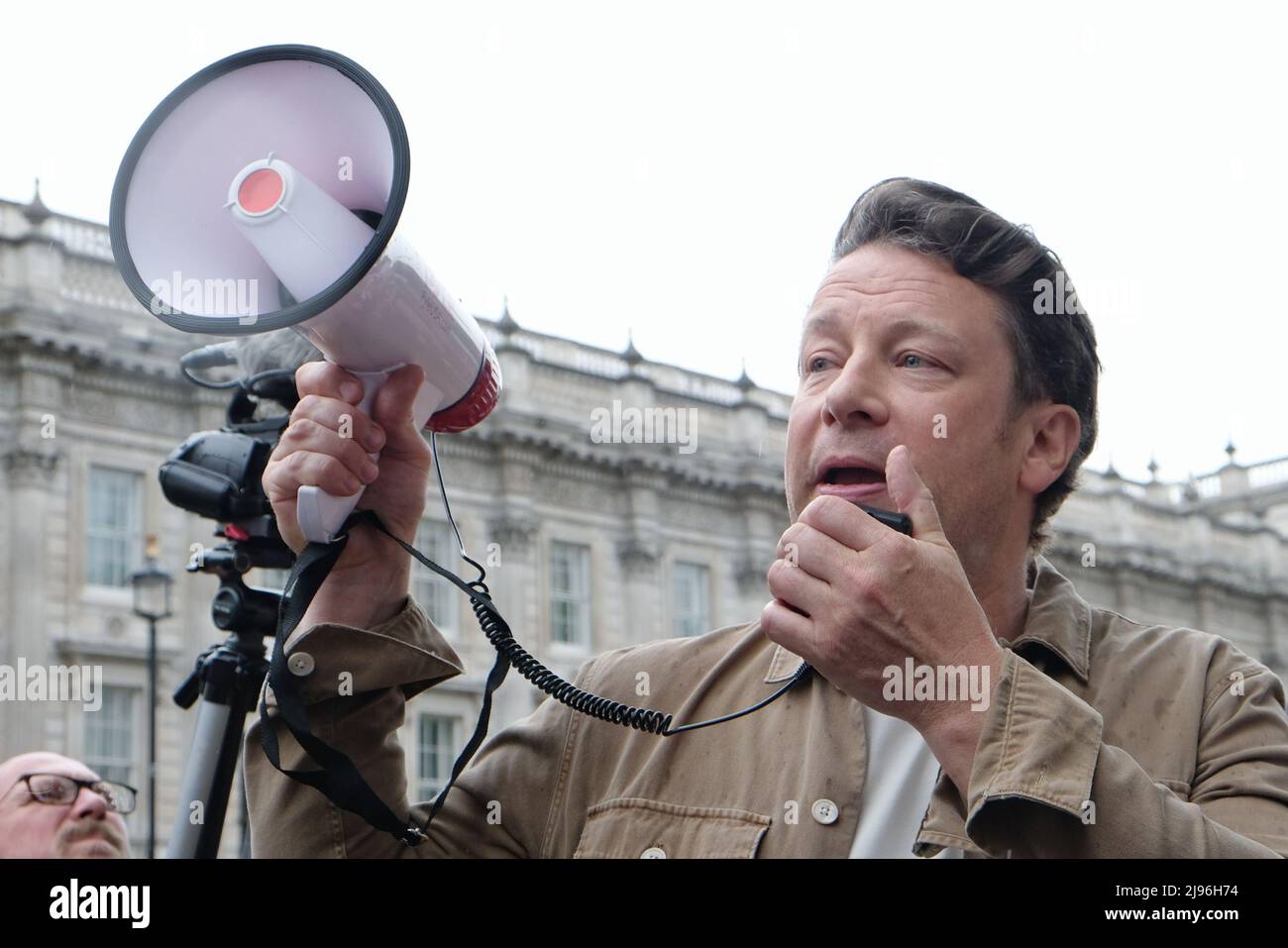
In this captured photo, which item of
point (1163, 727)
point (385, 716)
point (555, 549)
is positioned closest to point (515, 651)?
point (385, 716)

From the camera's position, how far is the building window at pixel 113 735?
2390cm

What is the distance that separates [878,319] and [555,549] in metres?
29.2

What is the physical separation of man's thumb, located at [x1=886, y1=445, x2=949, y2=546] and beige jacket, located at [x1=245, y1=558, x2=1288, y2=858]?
180 mm

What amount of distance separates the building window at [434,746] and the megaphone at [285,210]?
25.8 m

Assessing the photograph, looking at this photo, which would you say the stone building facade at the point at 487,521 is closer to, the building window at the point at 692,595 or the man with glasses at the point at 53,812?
the building window at the point at 692,595

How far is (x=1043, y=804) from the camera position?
1796 millimetres

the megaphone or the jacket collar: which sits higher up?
the megaphone

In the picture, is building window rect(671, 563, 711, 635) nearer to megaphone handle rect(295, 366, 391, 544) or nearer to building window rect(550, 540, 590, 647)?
building window rect(550, 540, 590, 647)

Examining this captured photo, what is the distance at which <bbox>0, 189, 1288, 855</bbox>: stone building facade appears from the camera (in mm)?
24469

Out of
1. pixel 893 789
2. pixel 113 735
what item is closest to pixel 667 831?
pixel 893 789

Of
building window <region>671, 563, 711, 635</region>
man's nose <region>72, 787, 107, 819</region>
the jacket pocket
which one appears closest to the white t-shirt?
the jacket pocket

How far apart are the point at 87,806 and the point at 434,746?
960 inches

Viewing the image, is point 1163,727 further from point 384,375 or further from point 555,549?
point 555,549
